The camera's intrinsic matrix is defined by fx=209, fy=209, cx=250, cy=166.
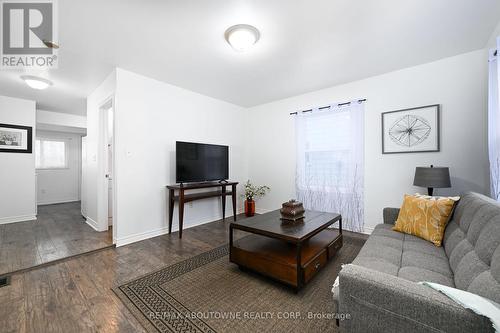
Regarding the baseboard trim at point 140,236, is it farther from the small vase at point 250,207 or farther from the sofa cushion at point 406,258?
the sofa cushion at point 406,258

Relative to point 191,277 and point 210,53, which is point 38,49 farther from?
point 191,277

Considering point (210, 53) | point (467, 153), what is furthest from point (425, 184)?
point (210, 53)

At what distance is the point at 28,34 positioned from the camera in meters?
2.08

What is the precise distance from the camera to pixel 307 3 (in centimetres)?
172

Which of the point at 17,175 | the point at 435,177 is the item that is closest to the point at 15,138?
the point at 17,175

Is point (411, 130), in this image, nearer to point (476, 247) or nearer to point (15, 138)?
point (476, 247)

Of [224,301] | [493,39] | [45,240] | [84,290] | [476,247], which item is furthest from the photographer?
[45,240]

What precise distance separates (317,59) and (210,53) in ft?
4.41

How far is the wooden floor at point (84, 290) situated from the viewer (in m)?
1.46

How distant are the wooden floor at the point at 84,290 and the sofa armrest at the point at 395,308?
1365 mm

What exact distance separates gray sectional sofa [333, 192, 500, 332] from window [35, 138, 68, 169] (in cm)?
771

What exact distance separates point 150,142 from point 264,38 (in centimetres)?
218

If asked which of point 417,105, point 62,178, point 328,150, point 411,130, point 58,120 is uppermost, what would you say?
point 58,120

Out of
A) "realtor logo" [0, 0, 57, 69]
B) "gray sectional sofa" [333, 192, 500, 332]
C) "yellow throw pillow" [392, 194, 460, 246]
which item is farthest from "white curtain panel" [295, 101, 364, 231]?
"realtor logo" [0, 0, 57, 69]
